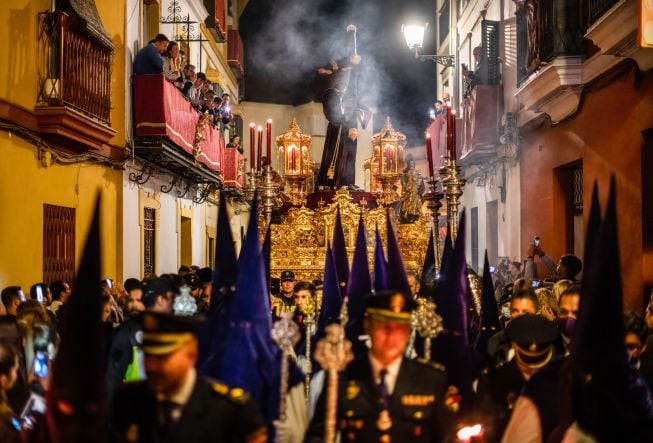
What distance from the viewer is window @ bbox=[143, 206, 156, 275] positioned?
698 inches

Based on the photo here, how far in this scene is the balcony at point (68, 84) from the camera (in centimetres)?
1191

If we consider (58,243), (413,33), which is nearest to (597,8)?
(58,243)

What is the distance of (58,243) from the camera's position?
1304 centimetres

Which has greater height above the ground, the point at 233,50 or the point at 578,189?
the point at 233,50

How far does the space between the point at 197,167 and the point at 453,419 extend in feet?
49.5

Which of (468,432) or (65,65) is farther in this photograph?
(65,65)

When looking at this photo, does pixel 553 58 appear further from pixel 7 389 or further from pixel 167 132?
pixel 7 389

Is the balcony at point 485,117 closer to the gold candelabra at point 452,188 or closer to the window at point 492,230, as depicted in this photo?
the window at point 492,230

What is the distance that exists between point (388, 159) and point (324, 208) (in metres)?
1.32

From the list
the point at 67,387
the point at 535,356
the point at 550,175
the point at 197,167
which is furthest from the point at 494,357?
the point at 197,167

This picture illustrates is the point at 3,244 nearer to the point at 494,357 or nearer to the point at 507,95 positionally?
the point at 494,357

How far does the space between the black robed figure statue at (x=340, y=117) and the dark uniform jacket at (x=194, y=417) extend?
9332mm

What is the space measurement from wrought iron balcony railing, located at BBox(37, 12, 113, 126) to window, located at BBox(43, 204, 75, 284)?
1514mm

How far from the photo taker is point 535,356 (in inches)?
200
